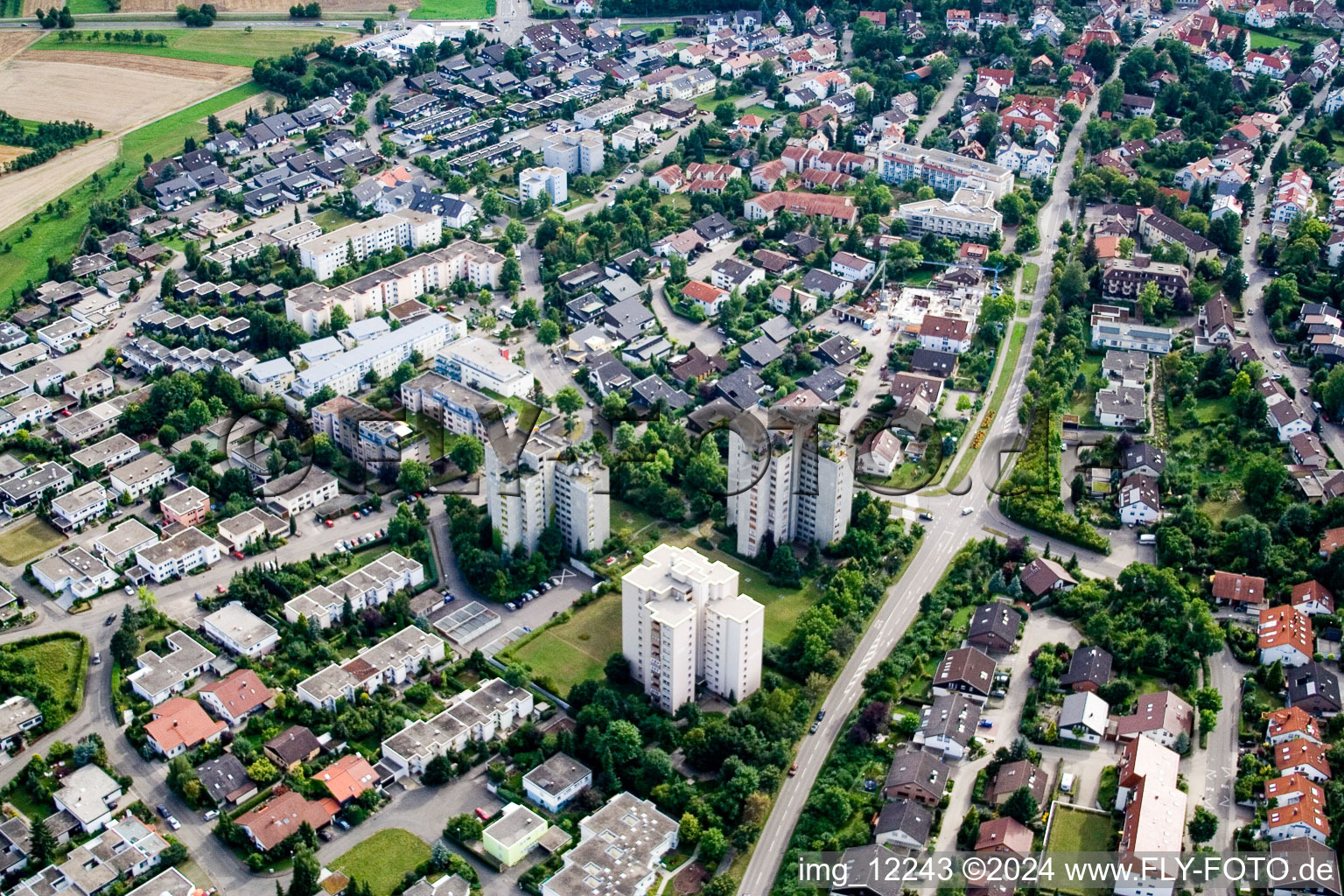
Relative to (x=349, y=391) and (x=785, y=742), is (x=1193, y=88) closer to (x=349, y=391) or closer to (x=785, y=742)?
(x=349, y=391)

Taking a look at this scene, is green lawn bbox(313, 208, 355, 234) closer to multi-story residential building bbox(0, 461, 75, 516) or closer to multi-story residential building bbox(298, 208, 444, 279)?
multi-story residential building bbox(298, 208, 444, 279)

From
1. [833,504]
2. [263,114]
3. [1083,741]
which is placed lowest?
[1083,741]

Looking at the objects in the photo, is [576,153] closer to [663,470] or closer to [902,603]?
[663,470]

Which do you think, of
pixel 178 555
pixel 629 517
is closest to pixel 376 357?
pixel 178 555

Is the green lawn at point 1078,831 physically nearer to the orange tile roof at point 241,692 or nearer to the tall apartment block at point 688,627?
the tall apartment block at point 688,627

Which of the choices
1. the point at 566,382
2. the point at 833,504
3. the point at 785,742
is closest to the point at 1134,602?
the point at 833,504

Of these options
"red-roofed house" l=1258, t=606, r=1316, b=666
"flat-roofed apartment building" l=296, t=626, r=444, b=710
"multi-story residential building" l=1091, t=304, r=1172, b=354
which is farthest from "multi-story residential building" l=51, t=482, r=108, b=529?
"multi-story residential building" l=1091, t=304, r=1172, b=354

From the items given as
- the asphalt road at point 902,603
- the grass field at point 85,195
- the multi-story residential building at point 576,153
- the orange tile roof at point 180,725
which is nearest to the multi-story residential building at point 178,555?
the orange tile roof at point 180,725
